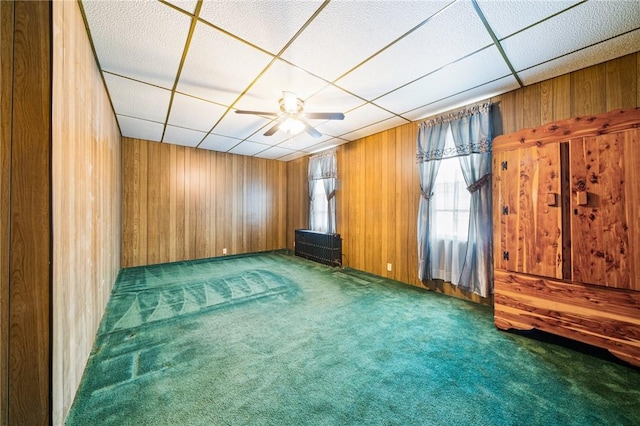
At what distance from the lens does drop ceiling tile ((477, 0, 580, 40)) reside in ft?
5.08

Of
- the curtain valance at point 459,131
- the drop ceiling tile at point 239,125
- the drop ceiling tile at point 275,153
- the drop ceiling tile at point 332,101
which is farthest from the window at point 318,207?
the curtain valance at point 459,131

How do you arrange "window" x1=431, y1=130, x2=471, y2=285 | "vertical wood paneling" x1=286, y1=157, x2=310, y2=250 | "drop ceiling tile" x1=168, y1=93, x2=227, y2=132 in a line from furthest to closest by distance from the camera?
"vertical wood paneling" x1=286, y1=157, x2=310, y2=250, "window" x1=431, y1=130, x2=471, y2=285, "drop ceiling tile" x1=168, y1=93, x2=227, y2=132

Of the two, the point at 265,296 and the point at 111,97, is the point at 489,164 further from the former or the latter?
the point at 111,97

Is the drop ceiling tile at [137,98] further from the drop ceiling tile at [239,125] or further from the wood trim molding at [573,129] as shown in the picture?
the wood trim molding at [573,129]

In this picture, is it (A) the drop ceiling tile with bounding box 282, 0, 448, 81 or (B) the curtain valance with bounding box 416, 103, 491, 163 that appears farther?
(B) the curtain valance with bounding box 416, 103, 491, 163

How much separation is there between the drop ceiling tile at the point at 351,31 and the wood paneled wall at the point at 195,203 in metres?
4.04

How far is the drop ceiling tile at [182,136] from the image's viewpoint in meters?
4.06

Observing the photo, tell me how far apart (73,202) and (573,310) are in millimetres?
3751

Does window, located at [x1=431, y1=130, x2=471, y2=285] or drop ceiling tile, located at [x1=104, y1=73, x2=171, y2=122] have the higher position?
drop ceiling tile, located at [x1=104, y1=73, x2=171, y2=122]

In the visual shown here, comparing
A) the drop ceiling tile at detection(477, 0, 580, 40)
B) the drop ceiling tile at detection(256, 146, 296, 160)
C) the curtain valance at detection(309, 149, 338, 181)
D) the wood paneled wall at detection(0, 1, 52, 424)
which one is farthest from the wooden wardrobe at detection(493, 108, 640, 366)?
the drop ceiling tile at detection(256, 146, 296, 160)

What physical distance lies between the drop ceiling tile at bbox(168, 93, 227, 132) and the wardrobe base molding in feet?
12.9

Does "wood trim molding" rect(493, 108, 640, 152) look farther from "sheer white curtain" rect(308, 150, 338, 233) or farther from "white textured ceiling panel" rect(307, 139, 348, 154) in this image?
"sheer white curtain" rect(308, 150, 338, 233)

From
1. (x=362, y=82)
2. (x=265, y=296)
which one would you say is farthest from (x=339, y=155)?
(x=265, y=296)

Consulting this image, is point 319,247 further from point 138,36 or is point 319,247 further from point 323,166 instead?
point 138,36
